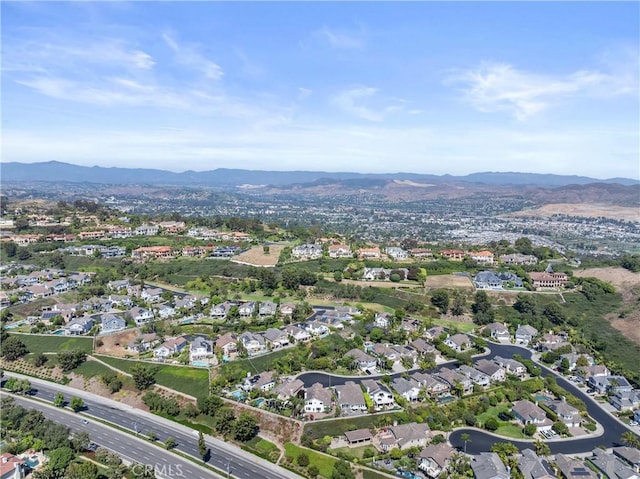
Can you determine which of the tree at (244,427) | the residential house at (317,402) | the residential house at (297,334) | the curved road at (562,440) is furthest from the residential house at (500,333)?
the tree at (244,427)

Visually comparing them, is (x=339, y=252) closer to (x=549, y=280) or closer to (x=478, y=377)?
(x=549, y=280)

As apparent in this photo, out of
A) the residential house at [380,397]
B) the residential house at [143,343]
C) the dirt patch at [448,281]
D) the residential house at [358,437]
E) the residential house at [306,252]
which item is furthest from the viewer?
the residential house at [306,252]

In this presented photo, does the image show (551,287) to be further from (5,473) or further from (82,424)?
(5,473)

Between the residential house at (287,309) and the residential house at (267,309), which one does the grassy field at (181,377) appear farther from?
the residential house at (287,309)

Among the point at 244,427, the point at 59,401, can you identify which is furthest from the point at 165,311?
the point at 244,427

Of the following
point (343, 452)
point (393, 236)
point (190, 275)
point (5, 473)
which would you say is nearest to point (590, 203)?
point (393, 236)
